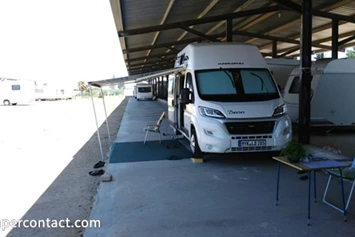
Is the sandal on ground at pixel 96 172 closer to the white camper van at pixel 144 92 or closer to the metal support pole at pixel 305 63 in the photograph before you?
the metal support pole at pixel 305 63

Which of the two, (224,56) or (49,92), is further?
(49,92)

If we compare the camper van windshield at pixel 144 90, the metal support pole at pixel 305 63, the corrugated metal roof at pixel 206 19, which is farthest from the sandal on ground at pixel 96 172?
the camper van windshield at pixel 144 90

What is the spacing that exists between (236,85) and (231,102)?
683mm

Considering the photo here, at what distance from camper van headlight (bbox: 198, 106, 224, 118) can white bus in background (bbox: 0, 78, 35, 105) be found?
33.2m

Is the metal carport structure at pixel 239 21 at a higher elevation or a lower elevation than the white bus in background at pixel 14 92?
→ higher

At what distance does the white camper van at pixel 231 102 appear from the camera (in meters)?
6.55

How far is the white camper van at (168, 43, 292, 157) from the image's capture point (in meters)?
6.55

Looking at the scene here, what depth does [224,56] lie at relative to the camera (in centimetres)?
773

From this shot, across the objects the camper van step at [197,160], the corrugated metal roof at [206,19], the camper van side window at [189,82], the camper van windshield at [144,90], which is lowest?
the camper van step at [197,160]

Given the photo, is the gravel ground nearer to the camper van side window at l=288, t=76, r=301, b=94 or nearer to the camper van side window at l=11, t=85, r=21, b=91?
the camper van side window at l=288, t=76, r=301, b=94

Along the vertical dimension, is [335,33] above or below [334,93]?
above

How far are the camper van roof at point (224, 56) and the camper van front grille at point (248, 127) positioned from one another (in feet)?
5.29

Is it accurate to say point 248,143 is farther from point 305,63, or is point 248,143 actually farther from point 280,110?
point 305,63

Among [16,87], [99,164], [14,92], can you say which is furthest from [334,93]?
[16,87]
